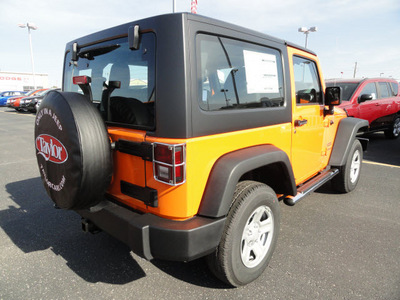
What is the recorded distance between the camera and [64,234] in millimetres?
2943

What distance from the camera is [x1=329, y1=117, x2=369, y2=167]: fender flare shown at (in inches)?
143

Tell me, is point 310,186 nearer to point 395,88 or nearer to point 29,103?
point 395,88

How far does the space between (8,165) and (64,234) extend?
363 centimetres

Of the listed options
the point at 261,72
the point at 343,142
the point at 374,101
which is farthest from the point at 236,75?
the point at 374,101

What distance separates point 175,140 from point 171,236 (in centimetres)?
59

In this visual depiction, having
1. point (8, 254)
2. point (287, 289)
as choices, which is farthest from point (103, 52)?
point (287, 289)

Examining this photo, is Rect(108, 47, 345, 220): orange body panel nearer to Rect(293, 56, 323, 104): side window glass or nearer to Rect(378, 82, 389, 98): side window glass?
Rect(293, 56, 323, 104): side window glass

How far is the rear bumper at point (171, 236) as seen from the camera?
5.58 feet

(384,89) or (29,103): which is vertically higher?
(29,103)

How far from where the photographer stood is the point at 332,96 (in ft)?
10.7

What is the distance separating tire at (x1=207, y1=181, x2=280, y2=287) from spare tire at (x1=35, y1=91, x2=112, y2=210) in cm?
93

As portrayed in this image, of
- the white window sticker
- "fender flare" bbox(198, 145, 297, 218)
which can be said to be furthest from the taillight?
the white window sticker

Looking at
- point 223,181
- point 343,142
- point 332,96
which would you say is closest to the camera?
point 223,181

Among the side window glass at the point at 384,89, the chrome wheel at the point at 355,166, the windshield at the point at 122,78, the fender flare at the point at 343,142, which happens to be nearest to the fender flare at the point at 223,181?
the windshield at the point at 122,78
